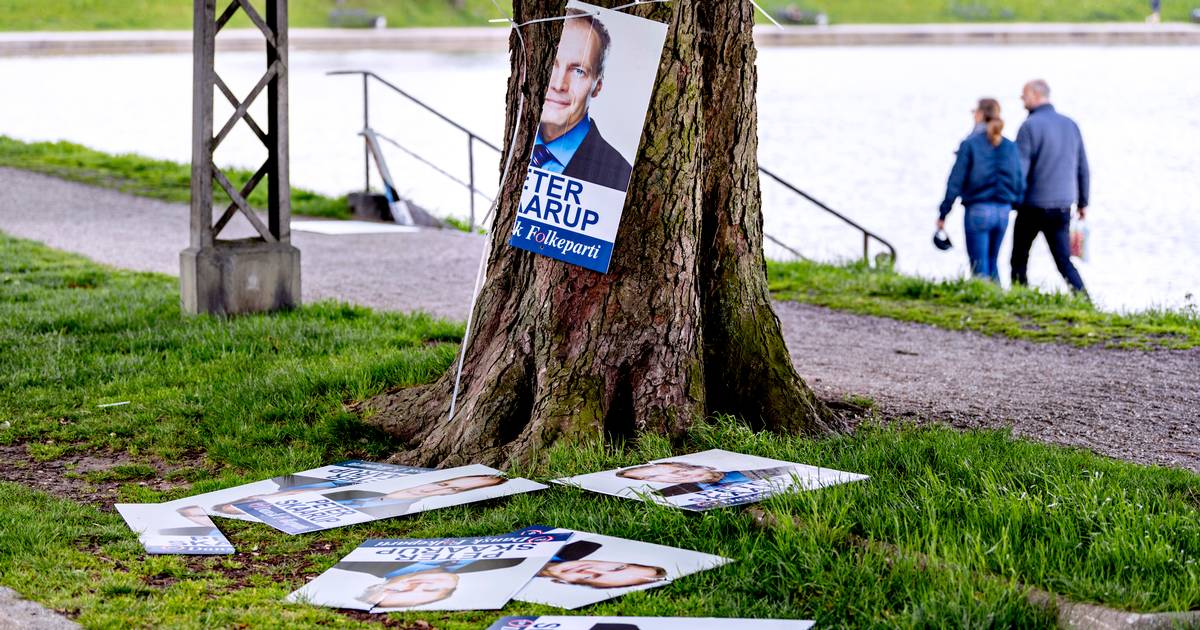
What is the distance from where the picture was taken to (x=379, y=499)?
4.81 metres

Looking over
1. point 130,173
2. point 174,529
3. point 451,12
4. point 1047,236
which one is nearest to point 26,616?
point 174,529

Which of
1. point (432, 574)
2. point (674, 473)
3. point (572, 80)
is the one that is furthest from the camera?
point (572, 80)

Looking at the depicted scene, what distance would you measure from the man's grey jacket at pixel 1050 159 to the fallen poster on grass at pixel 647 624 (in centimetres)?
864

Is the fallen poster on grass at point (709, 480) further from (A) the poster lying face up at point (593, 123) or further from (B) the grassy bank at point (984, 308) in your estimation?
(B) the grassy bank at point (984, 308)

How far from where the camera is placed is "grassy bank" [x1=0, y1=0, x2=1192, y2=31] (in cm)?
5125

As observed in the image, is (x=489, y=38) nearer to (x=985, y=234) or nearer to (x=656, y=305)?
(x=985, y=234)

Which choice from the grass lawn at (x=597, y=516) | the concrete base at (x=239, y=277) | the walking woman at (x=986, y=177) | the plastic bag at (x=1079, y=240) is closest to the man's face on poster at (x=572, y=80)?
the grass lawn at (x=597, y=516)

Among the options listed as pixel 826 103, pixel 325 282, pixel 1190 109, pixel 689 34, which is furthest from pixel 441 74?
pixel 689 34

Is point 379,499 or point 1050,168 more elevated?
point 1050,168

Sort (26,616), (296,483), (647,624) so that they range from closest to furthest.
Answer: (647,624), (26,616), (296,483)

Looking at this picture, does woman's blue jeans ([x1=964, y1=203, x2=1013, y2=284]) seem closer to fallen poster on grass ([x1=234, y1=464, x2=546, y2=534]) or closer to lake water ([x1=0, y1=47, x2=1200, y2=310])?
lake water ([x1=0, y1=47, x2=1200, y2=310])

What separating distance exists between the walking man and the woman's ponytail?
0.22 m

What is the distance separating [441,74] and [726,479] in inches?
1213

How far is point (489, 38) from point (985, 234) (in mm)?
37191
